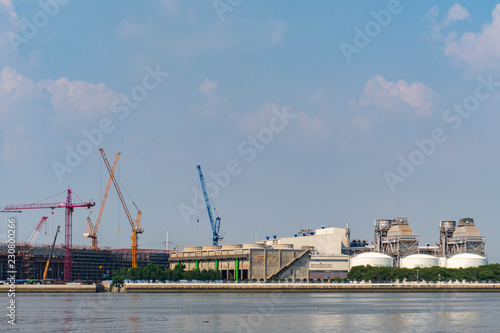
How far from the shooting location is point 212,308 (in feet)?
452

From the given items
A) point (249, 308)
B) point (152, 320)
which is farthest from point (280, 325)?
point (249, 308)

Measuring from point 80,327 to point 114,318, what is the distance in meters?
14.5

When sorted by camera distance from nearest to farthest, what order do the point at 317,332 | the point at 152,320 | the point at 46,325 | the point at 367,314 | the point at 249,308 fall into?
the point at 317,332
the point at 46,325
the point at 152,320
the point at 367,314
the point at 249,308

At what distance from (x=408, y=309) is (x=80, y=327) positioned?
207 feet

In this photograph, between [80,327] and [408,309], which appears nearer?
[80,327]

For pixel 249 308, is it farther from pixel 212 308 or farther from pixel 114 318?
pixel 114 318

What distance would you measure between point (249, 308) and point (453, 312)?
113ft

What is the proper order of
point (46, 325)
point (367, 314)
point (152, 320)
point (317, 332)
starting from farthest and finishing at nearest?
point (367, 314) < point (152, 320) < point (46, 325) < point (317, 332)

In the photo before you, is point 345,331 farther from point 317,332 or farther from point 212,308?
point 212,308

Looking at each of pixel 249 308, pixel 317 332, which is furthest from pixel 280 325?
pixel 249 308

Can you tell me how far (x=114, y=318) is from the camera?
11225cm

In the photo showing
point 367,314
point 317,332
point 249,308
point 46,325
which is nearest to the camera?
point 317,332

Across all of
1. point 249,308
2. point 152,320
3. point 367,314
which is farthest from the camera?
point 249,308

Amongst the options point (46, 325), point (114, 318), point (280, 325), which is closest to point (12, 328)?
point (46, 325)
